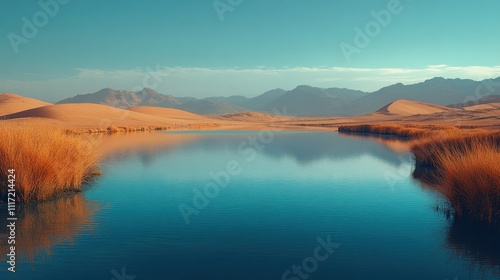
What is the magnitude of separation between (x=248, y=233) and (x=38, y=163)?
6.35 metres

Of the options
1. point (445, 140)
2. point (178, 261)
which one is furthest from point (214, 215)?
point (445, 140)

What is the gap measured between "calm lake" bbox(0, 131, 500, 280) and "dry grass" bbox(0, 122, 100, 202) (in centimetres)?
54

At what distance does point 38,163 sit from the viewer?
453 inches

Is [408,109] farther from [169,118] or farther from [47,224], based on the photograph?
[47,224]

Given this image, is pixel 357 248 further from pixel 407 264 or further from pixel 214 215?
pixel 214 215

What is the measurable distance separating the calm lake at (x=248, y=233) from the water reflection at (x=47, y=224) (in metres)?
0.02

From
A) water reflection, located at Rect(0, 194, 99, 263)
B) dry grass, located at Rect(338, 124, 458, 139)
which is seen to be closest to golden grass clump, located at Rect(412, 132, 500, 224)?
water reflection, located at Rect(0, 194, 99, 263)

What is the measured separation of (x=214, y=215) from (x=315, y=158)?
47.4ft

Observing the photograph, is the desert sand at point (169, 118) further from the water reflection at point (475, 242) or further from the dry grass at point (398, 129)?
the water reflection at point (475, 242)

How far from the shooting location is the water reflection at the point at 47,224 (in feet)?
27.1

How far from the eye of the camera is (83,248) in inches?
326

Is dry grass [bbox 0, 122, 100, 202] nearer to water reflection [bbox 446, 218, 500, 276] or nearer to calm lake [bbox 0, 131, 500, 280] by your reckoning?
calm lake [bbox 0, 131, 500, 280]

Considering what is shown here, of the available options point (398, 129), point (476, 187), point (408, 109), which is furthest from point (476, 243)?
point (408, 109)

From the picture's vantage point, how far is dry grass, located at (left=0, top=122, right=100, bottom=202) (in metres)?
11.4
